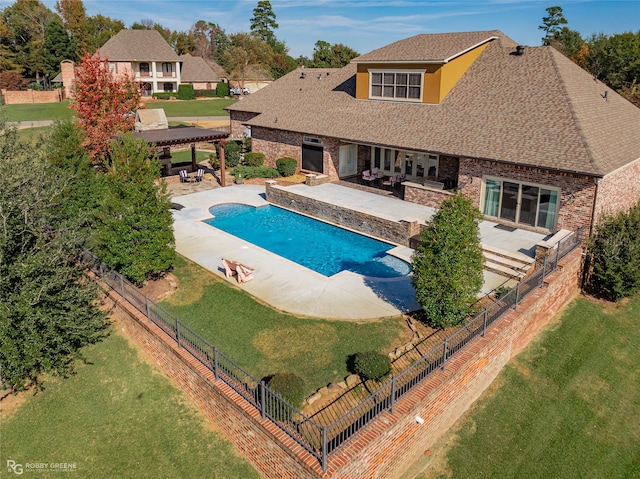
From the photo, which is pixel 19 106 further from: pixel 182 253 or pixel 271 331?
pixel 271 331

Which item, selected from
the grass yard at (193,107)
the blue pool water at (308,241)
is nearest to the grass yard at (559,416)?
the blue pool water at (308,241)

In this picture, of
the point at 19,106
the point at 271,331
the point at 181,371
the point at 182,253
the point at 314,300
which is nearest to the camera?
the point at 181,371

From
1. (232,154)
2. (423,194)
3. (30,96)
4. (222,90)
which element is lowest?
(423,194)

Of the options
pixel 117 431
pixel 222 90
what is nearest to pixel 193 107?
pixel 222 90

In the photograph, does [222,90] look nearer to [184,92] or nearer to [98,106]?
[184,92]

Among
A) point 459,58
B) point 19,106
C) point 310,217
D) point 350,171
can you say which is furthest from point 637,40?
point 19,106

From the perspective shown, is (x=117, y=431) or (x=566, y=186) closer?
(x=117, y=431)

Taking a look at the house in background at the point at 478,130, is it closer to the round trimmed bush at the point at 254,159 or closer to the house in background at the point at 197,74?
the round trimmed bush at the point at 254,159
